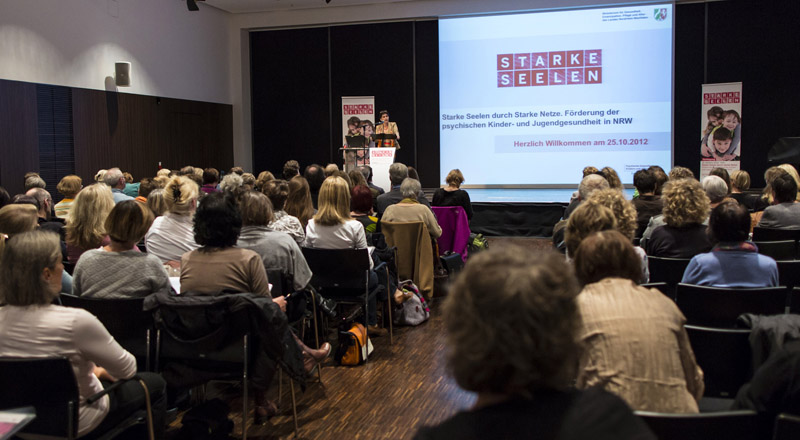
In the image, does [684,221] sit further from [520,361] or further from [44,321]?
[44,321]

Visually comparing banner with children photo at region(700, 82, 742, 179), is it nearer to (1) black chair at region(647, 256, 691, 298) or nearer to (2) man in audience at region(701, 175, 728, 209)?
(2) man in audience at region(701, 175, 728, 209)

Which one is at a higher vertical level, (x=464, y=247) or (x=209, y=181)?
(x=209, y=181)

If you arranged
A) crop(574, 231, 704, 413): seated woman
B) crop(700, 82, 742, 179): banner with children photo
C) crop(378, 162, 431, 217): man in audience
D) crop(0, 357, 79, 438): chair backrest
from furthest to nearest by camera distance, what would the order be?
crop(700, 82, 742, 179): banner with children photo, crop(378, 162, 431, 217): man in audience, crop(0, 357, 79, 438): chair backrest, crop(574, 231, 704, 413): seated woman

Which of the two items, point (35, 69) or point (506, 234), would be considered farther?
point (506, 234)

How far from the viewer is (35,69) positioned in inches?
352

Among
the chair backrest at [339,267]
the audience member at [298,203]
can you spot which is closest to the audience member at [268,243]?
the chair backrest at [339,267]

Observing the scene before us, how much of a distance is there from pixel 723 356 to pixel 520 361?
1676mm

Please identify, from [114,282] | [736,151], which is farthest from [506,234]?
[114,282]

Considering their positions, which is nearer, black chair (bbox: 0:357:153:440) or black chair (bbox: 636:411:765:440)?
black chair (bbox: 636:411:765:440)

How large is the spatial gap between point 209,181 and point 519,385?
22.6 ft

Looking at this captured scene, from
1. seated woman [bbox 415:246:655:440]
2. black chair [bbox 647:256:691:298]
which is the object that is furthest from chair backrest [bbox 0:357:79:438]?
black chair [bbox 647:256:691:298]

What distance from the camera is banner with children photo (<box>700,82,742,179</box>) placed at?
11.1 m

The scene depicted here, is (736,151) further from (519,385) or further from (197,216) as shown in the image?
(519,385)

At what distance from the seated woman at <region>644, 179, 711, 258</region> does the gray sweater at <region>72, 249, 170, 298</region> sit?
112 inches
